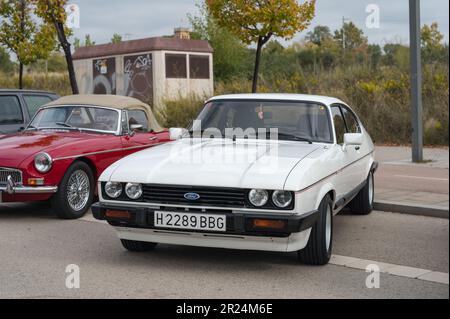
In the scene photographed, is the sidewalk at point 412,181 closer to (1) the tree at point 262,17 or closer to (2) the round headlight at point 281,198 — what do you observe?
(2) the round headlight at point 281,198

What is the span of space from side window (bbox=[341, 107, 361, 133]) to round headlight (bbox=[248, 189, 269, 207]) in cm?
267

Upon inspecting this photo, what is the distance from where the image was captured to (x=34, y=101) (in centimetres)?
1195

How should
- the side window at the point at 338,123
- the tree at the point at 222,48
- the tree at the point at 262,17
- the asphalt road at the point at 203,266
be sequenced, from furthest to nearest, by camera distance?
the tree at the point at 222,48
the tree at the point at 262,17
the side window at the point at 338,123
the asphalt road at the point at 203,266

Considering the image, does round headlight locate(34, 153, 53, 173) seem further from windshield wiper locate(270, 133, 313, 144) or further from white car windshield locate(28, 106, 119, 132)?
windshield wiper locate(270, 133, 313, 144)

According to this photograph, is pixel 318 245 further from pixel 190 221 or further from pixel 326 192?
pixel 190 221

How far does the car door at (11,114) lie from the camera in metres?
11.3

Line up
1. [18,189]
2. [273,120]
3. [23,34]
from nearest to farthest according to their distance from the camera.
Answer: [273,120] < [18,189] < [23,34]

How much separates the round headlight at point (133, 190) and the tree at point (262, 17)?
10733 millimetres

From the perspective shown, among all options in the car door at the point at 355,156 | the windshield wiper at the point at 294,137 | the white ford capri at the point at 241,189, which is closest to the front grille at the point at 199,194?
the white ford capri at the point at 241,189

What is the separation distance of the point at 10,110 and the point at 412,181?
669 cm

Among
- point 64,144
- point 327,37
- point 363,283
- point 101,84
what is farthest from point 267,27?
point 327,37

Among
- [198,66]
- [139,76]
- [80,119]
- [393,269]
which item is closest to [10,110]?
[80,119]

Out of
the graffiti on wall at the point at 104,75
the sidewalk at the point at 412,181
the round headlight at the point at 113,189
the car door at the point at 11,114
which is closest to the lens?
the round headlight at the point at 113,189

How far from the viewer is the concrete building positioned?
91.7 ft
